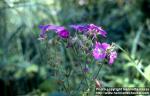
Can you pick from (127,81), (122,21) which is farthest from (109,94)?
(122,21)

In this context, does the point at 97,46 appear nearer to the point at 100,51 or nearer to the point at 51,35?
the point at 100,51

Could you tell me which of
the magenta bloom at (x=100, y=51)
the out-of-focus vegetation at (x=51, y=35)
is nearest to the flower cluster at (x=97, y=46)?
the magenta bloom at (x=100, y=51)

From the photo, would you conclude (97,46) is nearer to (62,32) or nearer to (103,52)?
(103,52)

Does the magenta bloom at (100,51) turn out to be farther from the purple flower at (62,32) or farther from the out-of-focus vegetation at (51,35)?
the out-of-focus vegetation at (51,35)

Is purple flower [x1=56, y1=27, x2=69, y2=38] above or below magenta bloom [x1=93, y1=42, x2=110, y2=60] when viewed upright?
above

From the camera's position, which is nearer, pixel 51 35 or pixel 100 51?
pixel 100 51

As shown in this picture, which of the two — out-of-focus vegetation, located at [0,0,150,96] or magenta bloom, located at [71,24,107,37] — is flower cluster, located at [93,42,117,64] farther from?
out-of-focus vegetation, located at [0,0,150,96]

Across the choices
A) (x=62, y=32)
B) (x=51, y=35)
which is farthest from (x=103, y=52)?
(x=51, y=35)

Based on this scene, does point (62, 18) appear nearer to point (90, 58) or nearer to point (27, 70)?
point (27, 70)

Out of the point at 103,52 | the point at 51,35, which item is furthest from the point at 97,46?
the point at 51,35

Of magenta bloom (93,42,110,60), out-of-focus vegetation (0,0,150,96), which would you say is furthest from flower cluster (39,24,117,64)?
out-of-focus vegetation (0,0,150,96)
